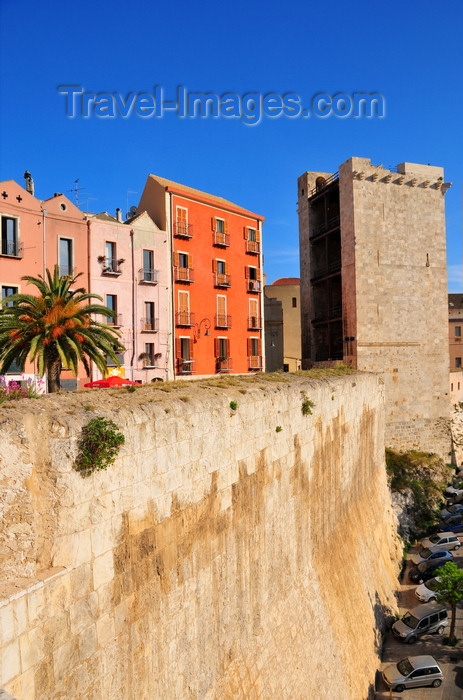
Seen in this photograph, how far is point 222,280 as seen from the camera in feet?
102

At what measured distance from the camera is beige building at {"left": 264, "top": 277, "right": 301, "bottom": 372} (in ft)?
145

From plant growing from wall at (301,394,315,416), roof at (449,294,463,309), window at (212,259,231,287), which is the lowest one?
plant growing from wall at (301,394,315,416)

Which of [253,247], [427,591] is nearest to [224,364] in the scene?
[253,247]

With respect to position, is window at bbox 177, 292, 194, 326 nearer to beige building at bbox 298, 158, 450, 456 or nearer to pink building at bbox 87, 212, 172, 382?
pink building at bbox 87, 212, 172, 382

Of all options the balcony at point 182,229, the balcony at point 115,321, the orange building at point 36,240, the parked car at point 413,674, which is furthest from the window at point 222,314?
the parked car at point 413,674

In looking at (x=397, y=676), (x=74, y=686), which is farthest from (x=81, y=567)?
(x=397, y=676)

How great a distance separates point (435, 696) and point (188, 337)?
1953cm

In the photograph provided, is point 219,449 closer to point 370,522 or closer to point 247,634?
point 247,634

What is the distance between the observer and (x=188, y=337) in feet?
95.1

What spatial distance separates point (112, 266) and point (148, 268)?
7.43 feet

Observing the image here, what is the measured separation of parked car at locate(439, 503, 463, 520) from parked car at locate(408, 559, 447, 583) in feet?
19.9

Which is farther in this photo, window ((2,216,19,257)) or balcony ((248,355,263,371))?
balcony ((248,355,263,371))

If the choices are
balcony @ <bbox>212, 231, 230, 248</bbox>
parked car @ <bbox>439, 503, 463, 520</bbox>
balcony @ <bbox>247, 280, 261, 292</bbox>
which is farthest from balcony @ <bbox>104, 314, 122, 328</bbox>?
parked car @ <bbox>439, 503, 463, 520</bbox>

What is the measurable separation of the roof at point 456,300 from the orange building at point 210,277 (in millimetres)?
31558
